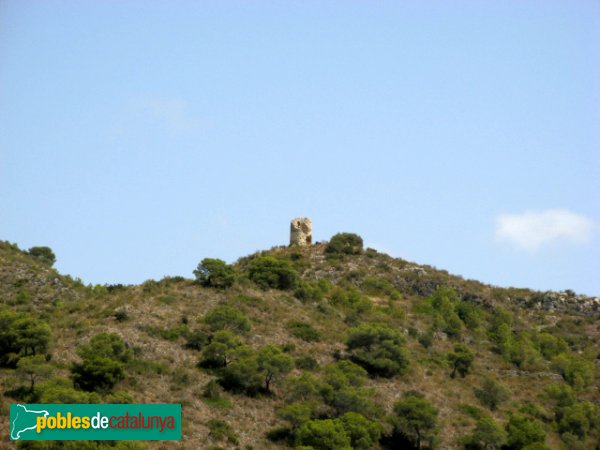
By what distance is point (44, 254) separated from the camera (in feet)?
376

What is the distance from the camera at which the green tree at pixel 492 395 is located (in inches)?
2539

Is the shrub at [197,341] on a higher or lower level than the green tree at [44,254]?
lower

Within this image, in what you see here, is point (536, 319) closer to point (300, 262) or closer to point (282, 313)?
point (300, 262)

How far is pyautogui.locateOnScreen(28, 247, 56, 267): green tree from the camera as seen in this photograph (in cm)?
11289

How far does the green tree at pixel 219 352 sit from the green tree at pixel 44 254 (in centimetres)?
5678

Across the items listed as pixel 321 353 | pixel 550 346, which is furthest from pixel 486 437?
pixel 550 346

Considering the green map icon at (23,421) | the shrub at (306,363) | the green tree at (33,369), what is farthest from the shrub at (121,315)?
the green map icon at (23,421)

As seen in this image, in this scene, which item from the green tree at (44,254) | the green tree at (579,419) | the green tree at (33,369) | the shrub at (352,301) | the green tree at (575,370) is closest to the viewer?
the green tree at (33,369)

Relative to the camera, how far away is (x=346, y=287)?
8288 cm

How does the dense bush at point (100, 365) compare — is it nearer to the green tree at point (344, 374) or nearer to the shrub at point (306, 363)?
the shrub at point (306, 363)

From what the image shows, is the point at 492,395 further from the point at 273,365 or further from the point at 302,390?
the point at 273,365

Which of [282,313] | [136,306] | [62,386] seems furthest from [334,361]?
[62,386]

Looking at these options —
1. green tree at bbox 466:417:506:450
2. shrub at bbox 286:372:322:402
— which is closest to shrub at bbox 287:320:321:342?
shrub at bbox 286:372:322:402

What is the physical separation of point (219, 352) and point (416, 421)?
537 inches
